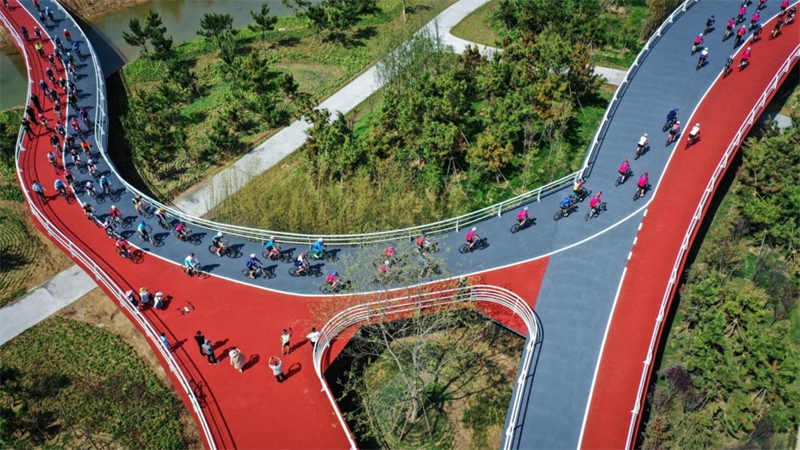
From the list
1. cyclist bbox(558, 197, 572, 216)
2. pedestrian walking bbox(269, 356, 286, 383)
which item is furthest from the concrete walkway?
cyclist bbox(558, 197, 572, 216)

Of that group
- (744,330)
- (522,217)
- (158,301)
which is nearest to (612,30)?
(522,217)

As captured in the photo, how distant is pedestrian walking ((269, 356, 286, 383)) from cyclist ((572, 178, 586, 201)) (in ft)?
62.9

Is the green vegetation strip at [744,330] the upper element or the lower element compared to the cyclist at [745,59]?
Result: lower

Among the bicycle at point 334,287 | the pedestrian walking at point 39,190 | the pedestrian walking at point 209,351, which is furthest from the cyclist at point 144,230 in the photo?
the bicycle at point 334,287

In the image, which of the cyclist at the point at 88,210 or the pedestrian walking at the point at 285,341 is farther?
the cyclist at the point at 88,210

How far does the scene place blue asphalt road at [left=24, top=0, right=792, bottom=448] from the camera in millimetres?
25797

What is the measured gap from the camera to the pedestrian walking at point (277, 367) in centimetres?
2620

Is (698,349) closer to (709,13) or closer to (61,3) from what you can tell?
(709,13)

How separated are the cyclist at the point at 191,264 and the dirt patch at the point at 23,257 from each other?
10.6 m

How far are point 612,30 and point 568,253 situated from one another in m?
33.9

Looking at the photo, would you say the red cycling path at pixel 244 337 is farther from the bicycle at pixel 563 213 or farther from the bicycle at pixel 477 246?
the bicycle at pixel 563 213

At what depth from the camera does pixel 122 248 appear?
109 ft

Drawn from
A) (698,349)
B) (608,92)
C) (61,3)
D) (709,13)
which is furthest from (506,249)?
(61,3)

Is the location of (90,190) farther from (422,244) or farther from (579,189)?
(579,189)
